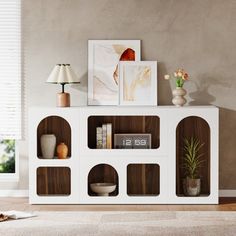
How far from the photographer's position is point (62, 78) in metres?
5.99

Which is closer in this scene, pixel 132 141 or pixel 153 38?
pixel 132 141

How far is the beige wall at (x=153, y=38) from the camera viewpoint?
245 inches

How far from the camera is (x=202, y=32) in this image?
6223 millimetres

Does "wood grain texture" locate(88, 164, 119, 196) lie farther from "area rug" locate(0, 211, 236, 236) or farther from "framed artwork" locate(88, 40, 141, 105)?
"area rug" locate(0, 211, 236, 236)

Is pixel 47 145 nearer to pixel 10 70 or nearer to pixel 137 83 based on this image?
pixel 10 70

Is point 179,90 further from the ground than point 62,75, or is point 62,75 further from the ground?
point 62,75

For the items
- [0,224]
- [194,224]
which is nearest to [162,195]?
[194,224]

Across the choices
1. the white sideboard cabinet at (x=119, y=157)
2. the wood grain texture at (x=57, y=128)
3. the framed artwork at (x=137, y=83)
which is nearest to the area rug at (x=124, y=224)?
the white sideboard cabinet at (x=119, y=157)

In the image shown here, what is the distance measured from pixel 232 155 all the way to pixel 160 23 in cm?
141

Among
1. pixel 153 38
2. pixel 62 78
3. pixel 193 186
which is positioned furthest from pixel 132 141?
pixel 153 38

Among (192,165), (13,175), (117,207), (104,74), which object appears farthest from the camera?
(13,175)

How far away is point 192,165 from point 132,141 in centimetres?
60

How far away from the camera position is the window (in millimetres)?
6242

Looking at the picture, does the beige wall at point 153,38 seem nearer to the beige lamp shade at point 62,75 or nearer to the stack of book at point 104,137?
the beige lamp shade at point 62,75
